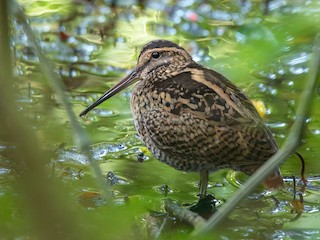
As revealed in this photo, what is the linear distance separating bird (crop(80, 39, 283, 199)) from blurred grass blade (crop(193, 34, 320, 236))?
216cm

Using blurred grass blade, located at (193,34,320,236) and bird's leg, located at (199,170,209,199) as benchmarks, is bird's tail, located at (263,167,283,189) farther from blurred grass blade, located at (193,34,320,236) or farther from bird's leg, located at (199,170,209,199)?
blurred grass blade, located at (193,34,320,236)

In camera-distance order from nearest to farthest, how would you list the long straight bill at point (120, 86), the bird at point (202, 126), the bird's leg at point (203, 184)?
the bird at point (202, 126), the bird's leg at point (203, 184), the long straight bill at point (120, 86)

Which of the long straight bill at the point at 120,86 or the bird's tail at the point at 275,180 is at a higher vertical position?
the long straight bill at the point at 120,86

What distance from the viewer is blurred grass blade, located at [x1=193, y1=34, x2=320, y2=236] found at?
162 centimetres

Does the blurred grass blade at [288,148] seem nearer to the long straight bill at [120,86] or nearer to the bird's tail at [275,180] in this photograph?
the bird's tail at [275,180]

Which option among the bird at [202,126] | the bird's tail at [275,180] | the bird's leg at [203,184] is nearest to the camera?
the bird at [202,126]

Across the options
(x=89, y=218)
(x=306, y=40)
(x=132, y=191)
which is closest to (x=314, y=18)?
(x=306, y=40)

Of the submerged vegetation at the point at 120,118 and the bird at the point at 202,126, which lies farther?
the bird at the point at 202,126

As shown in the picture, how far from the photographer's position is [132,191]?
443cm

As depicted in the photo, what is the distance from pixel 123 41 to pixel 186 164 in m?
3.31

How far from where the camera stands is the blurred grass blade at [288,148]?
1620mm

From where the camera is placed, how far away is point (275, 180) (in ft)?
13.5

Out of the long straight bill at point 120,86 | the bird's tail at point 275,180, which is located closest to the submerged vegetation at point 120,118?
the bird's tail at point 275,180

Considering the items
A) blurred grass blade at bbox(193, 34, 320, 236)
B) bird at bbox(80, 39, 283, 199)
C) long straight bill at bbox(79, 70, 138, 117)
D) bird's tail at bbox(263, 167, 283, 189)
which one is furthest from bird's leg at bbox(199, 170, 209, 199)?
blurred grass blade at bbox(193, 34, 320, 236)
